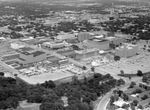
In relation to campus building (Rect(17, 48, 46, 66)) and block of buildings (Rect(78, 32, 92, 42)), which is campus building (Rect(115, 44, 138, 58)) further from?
block of buildings (Rect(78, 32, 92, 42))

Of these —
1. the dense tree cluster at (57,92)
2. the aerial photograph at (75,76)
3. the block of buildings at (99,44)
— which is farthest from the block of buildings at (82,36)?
the dense tree cluster at (57,92)

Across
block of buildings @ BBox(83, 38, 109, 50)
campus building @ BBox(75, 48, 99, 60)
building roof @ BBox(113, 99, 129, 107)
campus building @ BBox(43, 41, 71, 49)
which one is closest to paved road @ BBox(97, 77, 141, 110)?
building roof @ BBox(113, 99, 129, 107)

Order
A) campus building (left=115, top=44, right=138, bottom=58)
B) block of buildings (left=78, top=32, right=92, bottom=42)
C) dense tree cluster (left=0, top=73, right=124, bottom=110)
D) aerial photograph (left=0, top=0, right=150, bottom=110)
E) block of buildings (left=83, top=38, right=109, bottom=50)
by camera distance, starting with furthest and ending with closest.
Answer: block of buildings (left=78, top=32, right=92, bottom=42) → block of buildings (left=83, top=38, right=109, bottom=50) → campus building (left=115, top=44, right=138, bottom=58) → aerial photograph (left=0, top=0, right=150, bottom=110) → dense tree cluster (left=0, top=73, right=124, bottom=110)

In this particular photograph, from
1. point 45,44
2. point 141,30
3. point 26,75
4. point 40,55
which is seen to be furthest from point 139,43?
point 26,75

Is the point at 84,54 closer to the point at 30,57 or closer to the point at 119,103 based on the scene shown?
the point at 30,57

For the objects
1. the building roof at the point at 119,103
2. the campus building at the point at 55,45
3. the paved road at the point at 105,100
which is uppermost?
the campus building at the point at 55,45

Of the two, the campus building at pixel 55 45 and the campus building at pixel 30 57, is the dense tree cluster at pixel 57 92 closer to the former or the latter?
the campus building at pixel 30 57

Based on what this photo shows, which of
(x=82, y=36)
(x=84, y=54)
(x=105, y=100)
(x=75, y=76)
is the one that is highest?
(x=82, y=36)

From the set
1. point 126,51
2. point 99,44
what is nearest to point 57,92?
point 126,51

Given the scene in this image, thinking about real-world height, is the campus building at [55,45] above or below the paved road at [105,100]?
above

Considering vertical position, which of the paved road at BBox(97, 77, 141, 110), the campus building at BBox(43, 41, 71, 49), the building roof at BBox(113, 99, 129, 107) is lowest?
the paved road at BBox(97, 77, 141, 110)

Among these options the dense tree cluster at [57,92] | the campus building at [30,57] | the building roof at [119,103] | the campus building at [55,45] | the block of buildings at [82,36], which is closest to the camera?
the dense tree cluster at [57,92]
